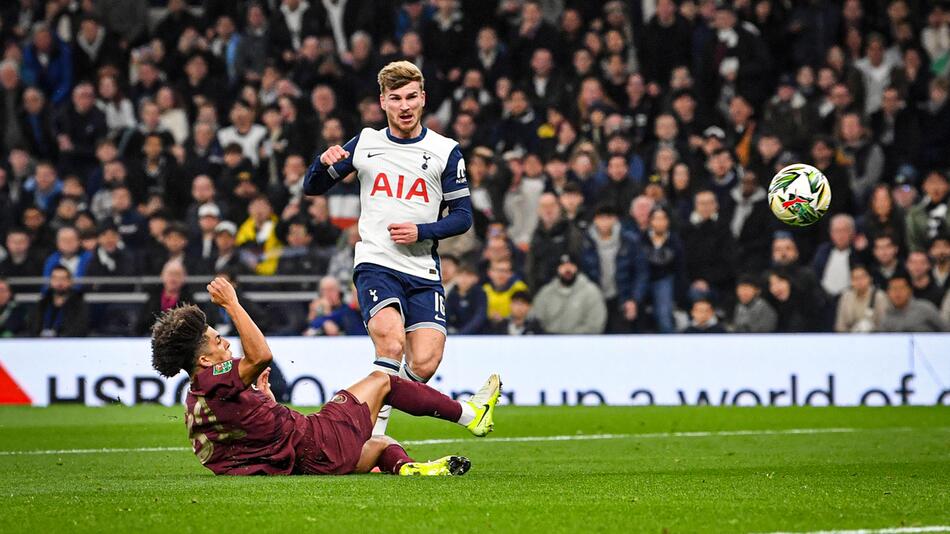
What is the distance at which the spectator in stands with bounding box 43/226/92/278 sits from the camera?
18156 mm

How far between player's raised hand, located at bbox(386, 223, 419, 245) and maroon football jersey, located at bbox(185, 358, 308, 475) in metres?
1.39

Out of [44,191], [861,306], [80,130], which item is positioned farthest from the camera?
[80,130]

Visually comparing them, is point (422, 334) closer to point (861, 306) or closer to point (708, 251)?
point (861, 306)

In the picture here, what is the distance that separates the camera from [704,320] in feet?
53.6

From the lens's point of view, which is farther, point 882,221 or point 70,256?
point 70,256

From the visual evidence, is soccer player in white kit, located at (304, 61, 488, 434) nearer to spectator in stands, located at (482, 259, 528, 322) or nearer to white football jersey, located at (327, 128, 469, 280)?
white football jersey, located at (327, 128, 469, 280)

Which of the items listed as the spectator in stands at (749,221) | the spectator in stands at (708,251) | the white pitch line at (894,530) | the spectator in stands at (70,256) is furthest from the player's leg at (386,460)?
the spectator in stands at (70,256)

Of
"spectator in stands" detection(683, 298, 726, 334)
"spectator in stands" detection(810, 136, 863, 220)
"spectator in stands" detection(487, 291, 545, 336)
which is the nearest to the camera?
"spectator in stands" detection(683, 298, 726, 334)

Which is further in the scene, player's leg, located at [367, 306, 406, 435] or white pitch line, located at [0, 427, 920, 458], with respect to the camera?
white pitch line, located at [0, 427, 920, 458]

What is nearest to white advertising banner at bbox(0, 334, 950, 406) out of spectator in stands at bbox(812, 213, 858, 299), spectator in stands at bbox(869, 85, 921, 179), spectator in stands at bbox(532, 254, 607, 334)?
spectator in stands at bbox(532, 254, 607, 334)

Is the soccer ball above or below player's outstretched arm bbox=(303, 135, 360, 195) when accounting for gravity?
below

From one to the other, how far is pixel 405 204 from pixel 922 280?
358 inches

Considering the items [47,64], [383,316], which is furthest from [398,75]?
[47,64]

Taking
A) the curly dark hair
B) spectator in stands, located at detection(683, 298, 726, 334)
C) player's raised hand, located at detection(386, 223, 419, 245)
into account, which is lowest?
spectator in stands, located at detection(683, 298, 726, 334)
